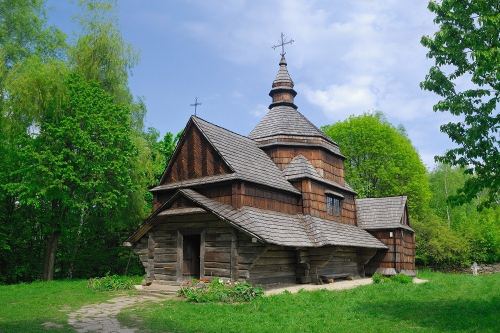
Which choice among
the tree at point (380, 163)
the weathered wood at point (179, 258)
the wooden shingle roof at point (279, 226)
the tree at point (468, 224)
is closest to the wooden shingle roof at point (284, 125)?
the wooden shingle roof at point (279, 226)

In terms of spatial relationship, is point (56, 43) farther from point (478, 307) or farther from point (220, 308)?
point (478, 307)

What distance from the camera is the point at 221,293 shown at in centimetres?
1435

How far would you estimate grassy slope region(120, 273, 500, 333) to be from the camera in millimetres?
10297

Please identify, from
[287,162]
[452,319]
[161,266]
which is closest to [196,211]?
[161,266]

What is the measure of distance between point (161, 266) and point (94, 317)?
275 inches

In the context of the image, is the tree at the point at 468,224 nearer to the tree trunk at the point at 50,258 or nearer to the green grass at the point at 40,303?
the green grass at the point at 40,303

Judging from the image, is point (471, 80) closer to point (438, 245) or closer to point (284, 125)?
point (284, 125)

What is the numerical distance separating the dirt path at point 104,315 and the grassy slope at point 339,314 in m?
0.52

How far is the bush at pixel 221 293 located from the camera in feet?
46.7

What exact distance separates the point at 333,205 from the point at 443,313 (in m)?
12.8

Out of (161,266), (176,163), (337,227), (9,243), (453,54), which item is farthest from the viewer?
(9,243)

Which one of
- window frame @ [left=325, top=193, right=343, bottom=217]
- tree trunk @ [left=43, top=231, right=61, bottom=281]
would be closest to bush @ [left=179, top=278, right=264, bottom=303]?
window frame @ [left=325, top=193, right=343, bottom=217]

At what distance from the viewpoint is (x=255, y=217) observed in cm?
1773

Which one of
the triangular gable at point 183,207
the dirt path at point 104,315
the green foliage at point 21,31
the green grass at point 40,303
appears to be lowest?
the dirt path at point 104,315
